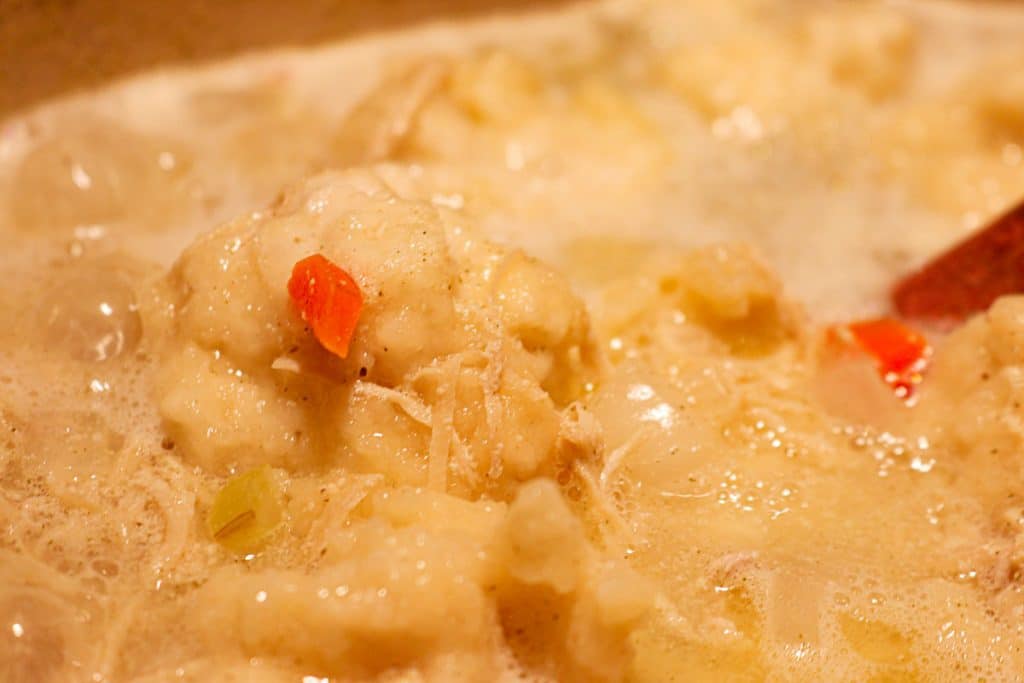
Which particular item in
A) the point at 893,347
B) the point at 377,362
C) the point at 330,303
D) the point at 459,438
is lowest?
the point at 893,347

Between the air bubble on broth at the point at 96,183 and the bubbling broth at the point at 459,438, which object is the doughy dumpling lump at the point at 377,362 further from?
the air bubble on broth at the point at 96,183

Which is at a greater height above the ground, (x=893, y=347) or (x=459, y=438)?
(x=459, y=438)

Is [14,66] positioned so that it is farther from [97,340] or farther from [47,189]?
[97,340]

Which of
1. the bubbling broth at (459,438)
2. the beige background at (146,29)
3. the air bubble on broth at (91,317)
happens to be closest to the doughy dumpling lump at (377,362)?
the bubbling broth at (459,438)

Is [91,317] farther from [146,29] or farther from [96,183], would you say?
[146,29]

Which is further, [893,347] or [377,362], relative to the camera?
[893,347]

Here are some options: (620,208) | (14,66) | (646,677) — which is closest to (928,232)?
(620,208)

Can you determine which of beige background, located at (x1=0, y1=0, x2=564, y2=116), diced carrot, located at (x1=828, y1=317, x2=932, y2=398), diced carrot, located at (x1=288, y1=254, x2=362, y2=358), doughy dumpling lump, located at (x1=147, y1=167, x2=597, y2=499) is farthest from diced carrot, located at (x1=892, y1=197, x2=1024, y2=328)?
beige background, located at (x1=0, y1=0, x2=564, y2=116)

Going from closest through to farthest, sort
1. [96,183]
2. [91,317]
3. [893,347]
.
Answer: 1. [91,317]
2. [893,347]
3. [96,183]

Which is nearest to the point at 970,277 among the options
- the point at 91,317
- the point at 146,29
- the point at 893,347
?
the point at 893,347
